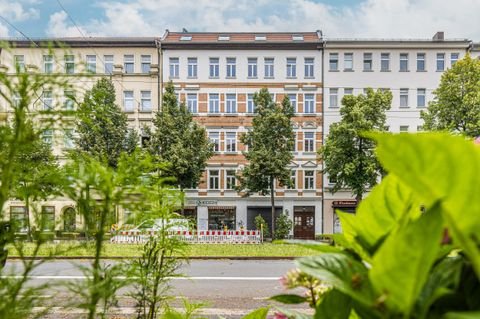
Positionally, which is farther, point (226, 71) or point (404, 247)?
point (226, 71)

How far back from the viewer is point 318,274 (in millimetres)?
550

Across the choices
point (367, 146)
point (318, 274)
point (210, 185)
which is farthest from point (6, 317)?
point (210, 185)

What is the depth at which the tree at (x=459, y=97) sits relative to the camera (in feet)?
64.8

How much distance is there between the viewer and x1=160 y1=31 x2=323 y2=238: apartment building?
26.4m

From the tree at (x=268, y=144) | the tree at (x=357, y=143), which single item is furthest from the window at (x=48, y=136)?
the tree at (x=268, y=144)

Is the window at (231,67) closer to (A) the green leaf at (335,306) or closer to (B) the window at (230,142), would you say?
(B) the window at (230,142)

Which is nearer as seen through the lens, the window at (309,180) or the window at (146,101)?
the window at (309,180)

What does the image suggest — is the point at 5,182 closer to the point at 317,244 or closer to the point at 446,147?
the point at 317,244

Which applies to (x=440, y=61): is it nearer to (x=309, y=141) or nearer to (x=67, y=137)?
(x=309, y=141)

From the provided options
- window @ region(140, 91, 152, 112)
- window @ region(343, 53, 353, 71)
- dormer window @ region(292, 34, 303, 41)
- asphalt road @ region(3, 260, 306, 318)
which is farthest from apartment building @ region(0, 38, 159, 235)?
dormer window @ region(292, 34, 303, 41)

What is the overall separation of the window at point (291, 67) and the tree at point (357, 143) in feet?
19.1

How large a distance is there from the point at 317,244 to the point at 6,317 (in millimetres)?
464

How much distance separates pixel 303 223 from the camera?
26328 millimetres

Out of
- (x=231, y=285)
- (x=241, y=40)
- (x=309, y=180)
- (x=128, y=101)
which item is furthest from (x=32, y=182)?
(x=241, y=40)
